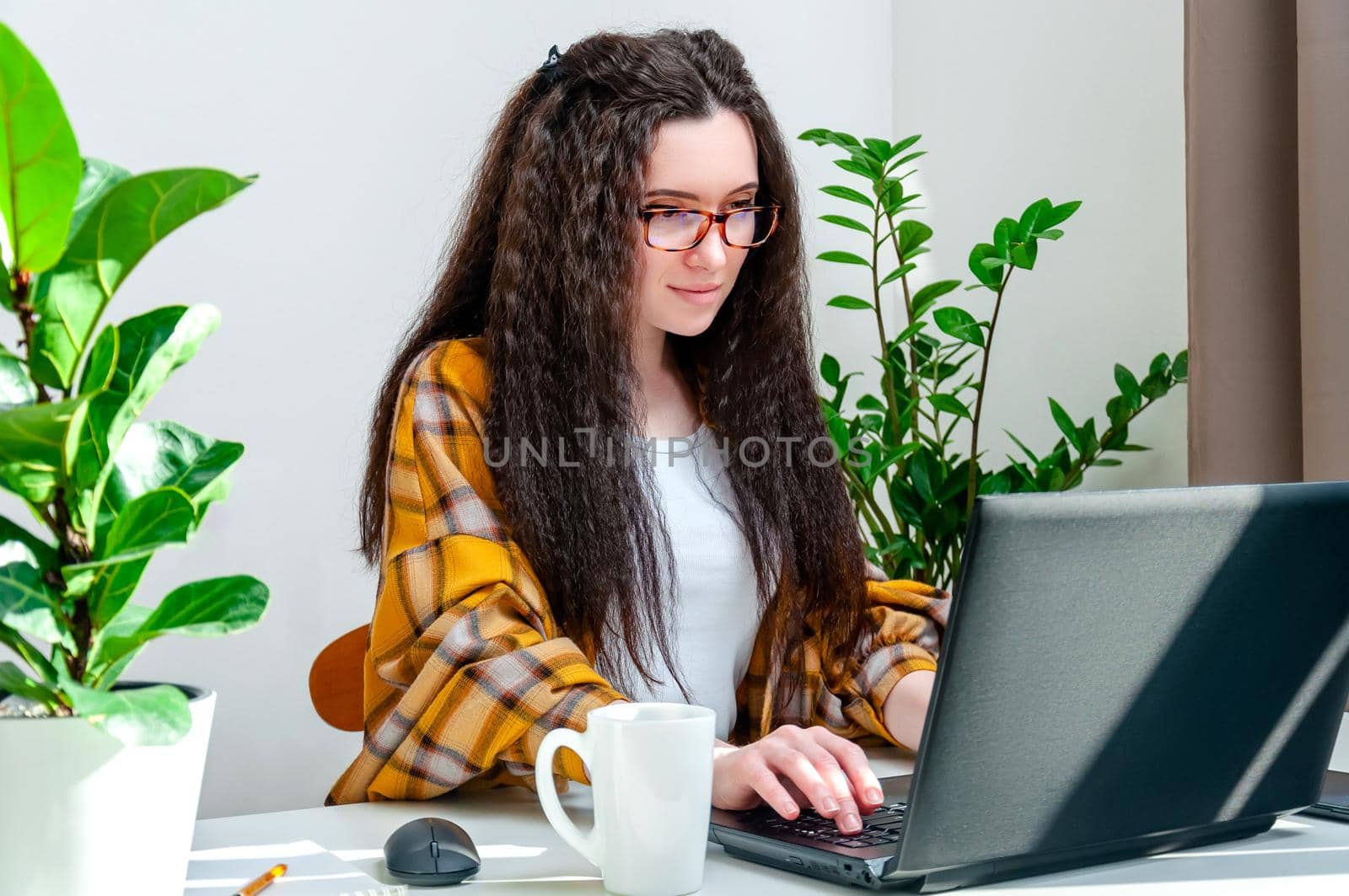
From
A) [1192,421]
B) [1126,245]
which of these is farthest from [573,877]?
[1126,245]

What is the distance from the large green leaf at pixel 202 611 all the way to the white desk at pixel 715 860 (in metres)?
0.23

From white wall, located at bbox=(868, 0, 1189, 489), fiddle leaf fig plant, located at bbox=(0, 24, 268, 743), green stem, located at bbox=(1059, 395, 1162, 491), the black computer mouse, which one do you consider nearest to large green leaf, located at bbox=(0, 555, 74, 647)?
fiddle leaf fig plant, located at bbox=(0, 24, 268, 743)

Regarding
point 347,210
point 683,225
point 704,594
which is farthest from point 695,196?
point 347,210

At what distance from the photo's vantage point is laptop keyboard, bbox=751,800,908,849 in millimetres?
738

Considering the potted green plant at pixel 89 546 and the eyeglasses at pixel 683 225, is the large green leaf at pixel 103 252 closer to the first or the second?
the potted green plant at pixel 89 546

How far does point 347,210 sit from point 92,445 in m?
1.64

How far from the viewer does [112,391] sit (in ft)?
1.92

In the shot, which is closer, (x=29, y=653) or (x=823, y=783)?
(x=29, y=653)

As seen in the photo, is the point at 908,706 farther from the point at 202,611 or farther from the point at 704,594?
the point at 202,611

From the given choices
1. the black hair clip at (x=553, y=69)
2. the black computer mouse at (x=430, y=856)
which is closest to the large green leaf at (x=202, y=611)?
the black computer mouse at (x=430, y=856)

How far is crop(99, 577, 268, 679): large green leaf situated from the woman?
40 cm

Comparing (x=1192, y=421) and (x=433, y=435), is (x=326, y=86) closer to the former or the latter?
(x=433, y=435)

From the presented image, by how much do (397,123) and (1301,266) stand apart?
144cm

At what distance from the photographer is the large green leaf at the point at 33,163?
0.49 meters
